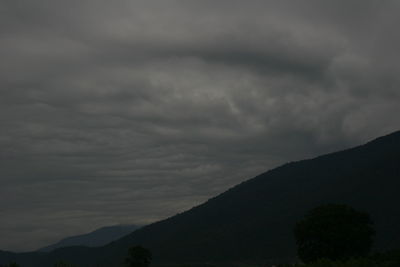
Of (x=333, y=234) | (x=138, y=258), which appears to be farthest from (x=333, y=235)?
(x=138, y=258)

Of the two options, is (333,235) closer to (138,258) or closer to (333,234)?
(333,234)

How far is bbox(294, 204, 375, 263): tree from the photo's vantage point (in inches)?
4247

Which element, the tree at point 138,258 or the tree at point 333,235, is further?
the tree at point 138,258

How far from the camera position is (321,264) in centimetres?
7056

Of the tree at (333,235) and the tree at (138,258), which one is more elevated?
the tree at (138,258)

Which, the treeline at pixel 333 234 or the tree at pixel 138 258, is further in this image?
the tree at pixel 138 258

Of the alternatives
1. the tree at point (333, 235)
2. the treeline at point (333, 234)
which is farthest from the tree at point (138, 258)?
the treeline at point (333, 234)

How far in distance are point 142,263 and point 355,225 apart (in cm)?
4554

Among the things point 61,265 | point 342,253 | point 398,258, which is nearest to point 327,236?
point 342,253

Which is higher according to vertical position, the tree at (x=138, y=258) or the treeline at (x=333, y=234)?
the tree at (x=138, y=258)

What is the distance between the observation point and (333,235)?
108062 millimetres

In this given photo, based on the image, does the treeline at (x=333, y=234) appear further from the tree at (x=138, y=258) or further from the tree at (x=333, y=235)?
the tree at (x=138, y=258)

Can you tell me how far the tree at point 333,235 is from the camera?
107875 millimetres

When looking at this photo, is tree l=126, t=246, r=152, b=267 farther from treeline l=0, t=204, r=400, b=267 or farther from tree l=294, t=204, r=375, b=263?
treeline l=0, t=204, r=400, b=267
